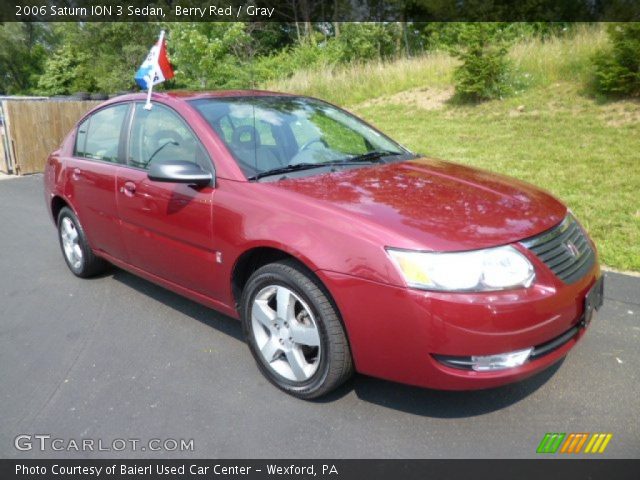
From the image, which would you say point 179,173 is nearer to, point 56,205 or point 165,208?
point 165,208

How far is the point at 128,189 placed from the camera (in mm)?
3932

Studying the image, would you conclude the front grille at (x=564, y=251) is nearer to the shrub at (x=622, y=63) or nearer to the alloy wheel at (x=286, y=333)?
the alloy wheel at (x=286, y=333)

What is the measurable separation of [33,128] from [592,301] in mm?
13561

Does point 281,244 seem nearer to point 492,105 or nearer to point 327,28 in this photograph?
point 492,105

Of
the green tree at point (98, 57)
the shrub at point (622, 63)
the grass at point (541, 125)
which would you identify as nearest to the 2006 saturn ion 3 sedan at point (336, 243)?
the grass at point (541, 125)

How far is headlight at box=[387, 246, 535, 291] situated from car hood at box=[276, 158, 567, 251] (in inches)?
1.6

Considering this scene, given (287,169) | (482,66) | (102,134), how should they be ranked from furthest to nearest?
(482,66) < (102,134) < (287,169)

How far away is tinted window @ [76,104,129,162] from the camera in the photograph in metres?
4.33

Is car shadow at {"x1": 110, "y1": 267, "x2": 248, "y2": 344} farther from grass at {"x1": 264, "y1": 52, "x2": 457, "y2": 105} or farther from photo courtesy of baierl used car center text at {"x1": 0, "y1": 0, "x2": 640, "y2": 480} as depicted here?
grass at {"x1": 264, "y1": 52, "x2": 457, "y2": 105}

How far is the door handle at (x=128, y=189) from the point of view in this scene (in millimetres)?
3884

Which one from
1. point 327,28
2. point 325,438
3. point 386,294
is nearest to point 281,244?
point 386,294

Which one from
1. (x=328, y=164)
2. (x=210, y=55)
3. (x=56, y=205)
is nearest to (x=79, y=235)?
(x=56, y=205)

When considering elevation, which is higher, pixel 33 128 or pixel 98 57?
pixel 98 57
